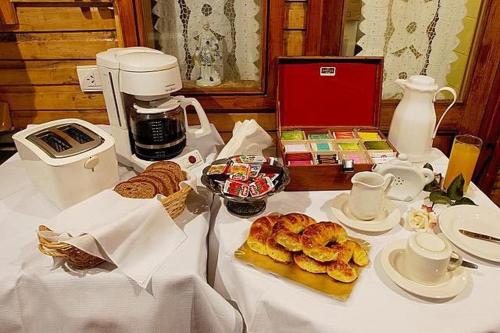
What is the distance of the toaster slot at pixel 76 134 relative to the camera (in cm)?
96

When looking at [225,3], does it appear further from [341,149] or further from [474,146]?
[474,146]

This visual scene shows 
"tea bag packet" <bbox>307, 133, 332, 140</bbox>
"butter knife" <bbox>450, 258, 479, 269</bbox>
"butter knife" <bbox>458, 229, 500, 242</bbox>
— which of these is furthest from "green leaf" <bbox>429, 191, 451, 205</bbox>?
"tea bag packet" <bbox>307, 133, 332, 140</bbox>

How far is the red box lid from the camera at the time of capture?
123 cm

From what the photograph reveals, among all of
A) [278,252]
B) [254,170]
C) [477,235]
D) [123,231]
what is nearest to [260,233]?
[278,252]

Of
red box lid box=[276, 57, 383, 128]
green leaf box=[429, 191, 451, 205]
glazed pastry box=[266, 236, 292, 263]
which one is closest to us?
glazed pastry box=[266, 236, 292, 263]

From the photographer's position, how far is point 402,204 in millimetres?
1027

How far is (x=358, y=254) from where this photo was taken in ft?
2.67

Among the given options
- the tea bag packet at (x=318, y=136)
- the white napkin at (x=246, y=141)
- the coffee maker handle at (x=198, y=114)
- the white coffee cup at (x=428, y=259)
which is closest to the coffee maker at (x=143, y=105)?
the coffee maker handle at (x=198, y=114)

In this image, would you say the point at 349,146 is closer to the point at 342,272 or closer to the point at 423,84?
the point at 423,84

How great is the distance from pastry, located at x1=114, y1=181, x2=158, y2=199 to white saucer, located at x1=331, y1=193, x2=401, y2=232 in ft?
1.48

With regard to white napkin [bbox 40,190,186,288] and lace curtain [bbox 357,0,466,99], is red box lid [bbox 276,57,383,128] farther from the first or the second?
white napkin [bbox 40,190,186,288]

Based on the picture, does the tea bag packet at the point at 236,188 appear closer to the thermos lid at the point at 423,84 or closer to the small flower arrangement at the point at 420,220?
the small flower arrangement at the point at 420,220

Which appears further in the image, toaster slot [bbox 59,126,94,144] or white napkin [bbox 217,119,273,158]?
white napkin [bbox 217,119,273,158]

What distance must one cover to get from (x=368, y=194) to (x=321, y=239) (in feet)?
0.58
